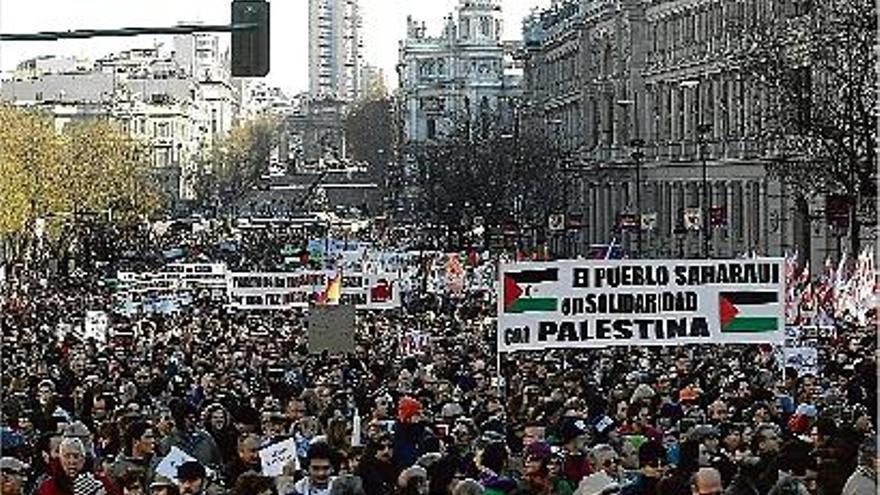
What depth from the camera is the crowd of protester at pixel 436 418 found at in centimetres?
1462

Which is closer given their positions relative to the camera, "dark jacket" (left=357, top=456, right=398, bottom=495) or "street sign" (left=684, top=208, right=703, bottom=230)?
"dark jacket" (left=357, top=456, right=398, bottom=495)

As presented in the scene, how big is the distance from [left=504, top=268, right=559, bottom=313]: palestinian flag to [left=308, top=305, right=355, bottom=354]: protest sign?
6.07 meters

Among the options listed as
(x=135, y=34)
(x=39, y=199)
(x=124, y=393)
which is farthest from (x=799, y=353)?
(x=39, y=199)

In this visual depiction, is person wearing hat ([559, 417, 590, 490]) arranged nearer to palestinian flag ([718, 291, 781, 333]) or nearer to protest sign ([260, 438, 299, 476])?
protest sign ([260, 438, 299, 476])

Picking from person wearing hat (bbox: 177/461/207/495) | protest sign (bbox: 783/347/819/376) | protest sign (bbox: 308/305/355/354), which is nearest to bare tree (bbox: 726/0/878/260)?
protest sign (bbox: 308/305/355/354)

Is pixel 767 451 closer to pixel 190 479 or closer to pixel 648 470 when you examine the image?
pixel 648 470

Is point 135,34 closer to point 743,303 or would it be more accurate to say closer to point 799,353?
point 743,303

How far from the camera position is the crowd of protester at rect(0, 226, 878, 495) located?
1462 centimetres

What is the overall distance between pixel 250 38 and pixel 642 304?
4108 millimetres

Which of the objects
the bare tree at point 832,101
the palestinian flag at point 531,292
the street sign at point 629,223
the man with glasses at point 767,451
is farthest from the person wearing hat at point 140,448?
the street sign at point 629,223

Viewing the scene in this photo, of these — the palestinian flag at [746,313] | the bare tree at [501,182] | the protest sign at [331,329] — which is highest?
the bare tree at [501,182]

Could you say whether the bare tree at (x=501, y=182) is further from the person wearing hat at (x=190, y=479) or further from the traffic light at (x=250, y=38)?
the person wearing hat at (x=190, y=479)

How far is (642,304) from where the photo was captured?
20.1 metres

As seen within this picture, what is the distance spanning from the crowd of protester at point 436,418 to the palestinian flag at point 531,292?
79 centimetres
